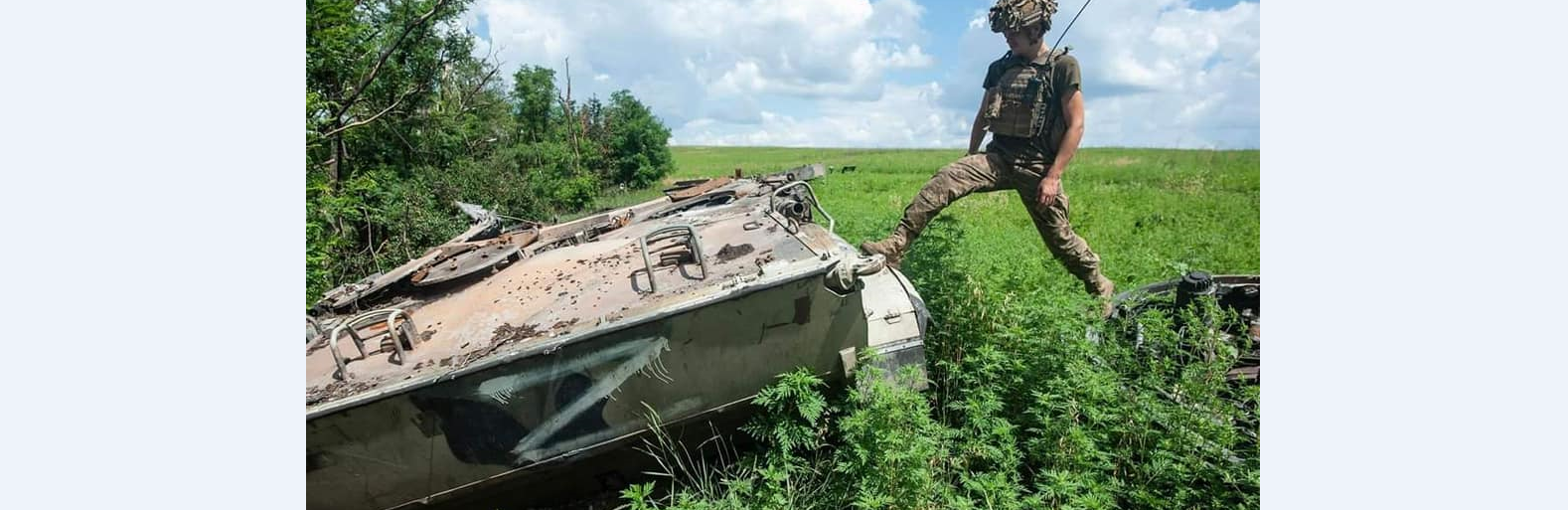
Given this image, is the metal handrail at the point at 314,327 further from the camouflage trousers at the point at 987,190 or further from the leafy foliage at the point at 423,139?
the camouflage trousers at the point at 987,190

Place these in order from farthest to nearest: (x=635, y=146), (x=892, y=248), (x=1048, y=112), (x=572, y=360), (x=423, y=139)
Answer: (x=635, y=146)
(x=423, y=139)
(x=892, y=248)
(x=1048, y=112)
(x=572, y=360)

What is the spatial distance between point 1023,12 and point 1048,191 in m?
0.89

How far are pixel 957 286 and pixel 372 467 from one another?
107 inches

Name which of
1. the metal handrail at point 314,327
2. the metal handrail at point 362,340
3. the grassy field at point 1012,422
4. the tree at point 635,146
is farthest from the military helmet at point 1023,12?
the tree at point 635,146

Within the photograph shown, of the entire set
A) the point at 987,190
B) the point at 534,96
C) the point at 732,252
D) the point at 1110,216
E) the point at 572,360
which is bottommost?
the point at 1110,216

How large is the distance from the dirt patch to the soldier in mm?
1129

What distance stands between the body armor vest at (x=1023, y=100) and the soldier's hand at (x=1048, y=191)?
0.80 ft

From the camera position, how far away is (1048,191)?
4.04 m

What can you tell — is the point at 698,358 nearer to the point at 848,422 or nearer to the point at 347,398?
the point at 848,422

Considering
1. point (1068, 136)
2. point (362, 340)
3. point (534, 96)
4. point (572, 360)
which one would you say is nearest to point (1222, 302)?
point (1068, 136)

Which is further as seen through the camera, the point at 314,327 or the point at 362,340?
the point at 314,327

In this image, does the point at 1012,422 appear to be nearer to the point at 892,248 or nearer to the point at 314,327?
the point at 892,248

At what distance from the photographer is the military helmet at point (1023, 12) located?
377 centimetres

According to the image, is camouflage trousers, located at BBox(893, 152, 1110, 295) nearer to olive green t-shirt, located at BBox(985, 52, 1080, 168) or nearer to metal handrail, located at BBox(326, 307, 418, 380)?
olive green t-shirt, located at BBox(985, 52, 1080, 168)
